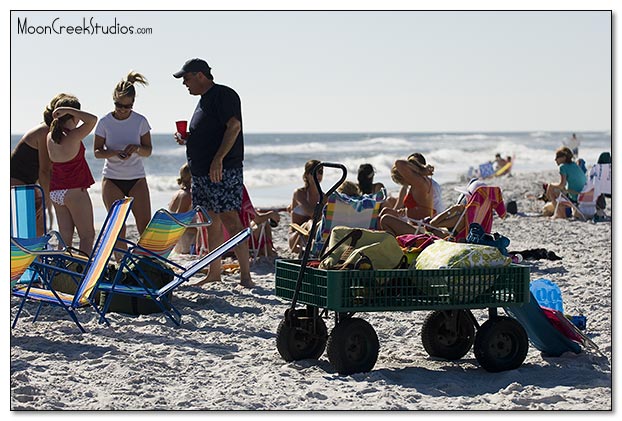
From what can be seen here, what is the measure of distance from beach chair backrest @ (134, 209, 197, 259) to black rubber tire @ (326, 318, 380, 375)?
7.33ft

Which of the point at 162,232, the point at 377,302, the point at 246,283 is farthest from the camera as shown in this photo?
the point at 246,283

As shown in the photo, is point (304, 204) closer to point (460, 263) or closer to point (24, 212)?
point (24, 212)

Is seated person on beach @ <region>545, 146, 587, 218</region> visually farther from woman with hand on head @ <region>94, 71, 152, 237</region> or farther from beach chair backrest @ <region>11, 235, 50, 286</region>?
beach chair backrest @ <region>11, 235, 50, 286</region>

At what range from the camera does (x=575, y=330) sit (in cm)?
571

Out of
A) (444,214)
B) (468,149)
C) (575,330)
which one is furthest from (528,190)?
(468,149)

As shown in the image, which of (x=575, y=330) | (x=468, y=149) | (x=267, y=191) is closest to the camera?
(x=575, y=330)

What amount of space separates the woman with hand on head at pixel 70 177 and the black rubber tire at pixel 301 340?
2.54 meters

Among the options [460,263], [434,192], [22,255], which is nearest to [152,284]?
[22,255]

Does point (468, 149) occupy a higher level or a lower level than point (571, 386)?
higher

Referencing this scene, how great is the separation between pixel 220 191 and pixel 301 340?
8.29 ft

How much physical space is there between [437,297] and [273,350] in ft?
3.68

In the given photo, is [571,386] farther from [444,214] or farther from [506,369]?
[444,214]

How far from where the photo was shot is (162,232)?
710cm

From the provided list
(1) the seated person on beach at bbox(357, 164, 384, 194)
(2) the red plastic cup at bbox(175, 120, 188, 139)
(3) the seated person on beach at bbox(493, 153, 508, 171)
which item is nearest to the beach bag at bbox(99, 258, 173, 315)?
(2) the red plastic cup at bbox(175, 120, 188, 139)
